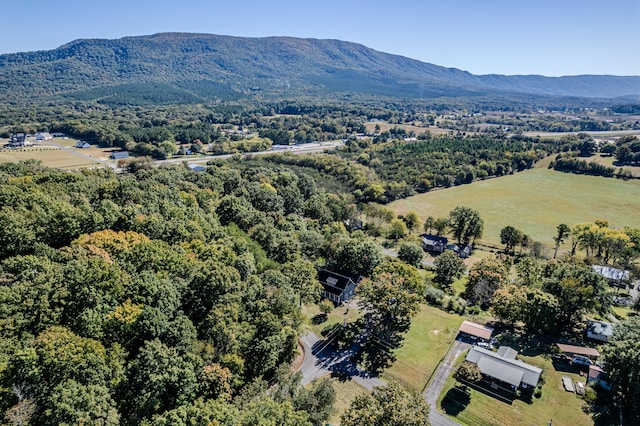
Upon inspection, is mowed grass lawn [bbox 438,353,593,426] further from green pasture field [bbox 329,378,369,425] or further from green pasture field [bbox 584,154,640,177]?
green pasture field [bbox 584,154,640,177]

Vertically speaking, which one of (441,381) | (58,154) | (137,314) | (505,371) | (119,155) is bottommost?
(441,381)

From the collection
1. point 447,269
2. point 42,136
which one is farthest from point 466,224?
point 42,136

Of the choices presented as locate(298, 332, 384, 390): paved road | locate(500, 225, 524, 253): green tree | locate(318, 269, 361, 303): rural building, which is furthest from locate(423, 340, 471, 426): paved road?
locate(500, 225, 524, 253): green tree

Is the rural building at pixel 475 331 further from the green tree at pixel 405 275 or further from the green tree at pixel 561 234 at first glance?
the green tree at pixel 561 234

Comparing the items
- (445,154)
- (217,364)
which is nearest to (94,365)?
(217,364)

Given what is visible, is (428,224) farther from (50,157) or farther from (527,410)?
(50,157)

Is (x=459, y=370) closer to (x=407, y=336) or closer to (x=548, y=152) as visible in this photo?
(x=407, y=336)
